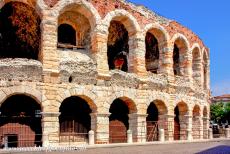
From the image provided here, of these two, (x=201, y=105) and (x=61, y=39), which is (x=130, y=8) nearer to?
(x=61, y=39)

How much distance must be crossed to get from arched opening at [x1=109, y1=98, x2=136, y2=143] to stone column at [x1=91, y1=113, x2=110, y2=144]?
6.26 feet

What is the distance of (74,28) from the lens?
1914 centimetres

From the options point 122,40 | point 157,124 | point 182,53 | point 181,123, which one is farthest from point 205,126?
point 122,40

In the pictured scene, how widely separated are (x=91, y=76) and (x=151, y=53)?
7.43 meters

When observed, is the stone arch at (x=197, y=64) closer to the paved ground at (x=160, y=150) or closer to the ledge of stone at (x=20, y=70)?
the paved ground at (x=160, y=150)

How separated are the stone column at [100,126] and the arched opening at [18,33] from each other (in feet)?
18.3

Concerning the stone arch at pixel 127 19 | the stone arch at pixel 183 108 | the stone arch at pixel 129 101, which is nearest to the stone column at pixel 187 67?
the stone arch at pixel 183 108

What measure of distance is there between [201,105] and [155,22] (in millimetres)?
6982

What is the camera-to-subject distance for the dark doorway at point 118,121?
58.3ft

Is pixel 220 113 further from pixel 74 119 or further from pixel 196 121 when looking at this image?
pixel 74 119

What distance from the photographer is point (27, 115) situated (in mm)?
15742

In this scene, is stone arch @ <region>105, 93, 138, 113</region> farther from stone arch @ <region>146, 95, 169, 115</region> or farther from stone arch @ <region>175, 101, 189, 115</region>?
stone arch @ <region>175, 101, 189, 115</region>

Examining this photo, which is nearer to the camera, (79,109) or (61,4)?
(61,4)

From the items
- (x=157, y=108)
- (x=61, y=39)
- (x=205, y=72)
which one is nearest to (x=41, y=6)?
(x=61, y=39)
